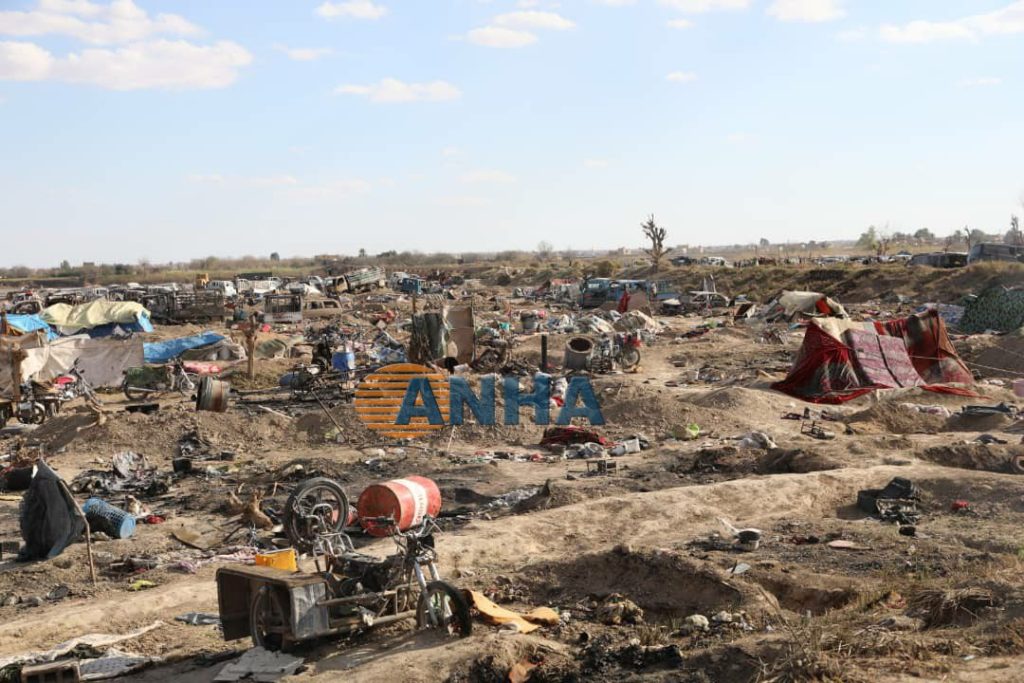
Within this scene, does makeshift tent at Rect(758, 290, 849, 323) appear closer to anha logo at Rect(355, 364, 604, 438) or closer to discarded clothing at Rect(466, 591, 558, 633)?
anha logo at Rect(355, 364, 604, 438)

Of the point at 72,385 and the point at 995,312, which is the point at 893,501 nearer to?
the point at 72,385

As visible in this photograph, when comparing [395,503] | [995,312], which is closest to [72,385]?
[395,503]

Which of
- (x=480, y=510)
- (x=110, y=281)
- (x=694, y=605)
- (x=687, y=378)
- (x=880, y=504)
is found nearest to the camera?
(x=694, y=605)

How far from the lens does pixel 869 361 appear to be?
20422mm

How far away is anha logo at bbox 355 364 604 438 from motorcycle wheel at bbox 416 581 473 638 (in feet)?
30.9

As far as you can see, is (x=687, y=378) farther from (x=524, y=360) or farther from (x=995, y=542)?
(x=995, y=542)

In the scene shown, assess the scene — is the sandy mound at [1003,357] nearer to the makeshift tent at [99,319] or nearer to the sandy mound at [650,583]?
the sandy mound at [650,583]

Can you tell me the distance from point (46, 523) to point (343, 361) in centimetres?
1089

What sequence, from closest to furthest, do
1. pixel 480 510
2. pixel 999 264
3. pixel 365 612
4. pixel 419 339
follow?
1. pixel 365 612
2. pixel 480 510
3. pixel 419 339
4. pixel 999 264

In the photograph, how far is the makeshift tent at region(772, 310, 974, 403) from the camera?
2009 cm

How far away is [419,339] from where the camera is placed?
21.2 meters

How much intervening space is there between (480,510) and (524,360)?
37.1 feet

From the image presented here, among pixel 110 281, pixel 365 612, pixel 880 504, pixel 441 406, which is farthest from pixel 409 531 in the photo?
pixel 110 281

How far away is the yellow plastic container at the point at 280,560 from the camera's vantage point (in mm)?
8461
